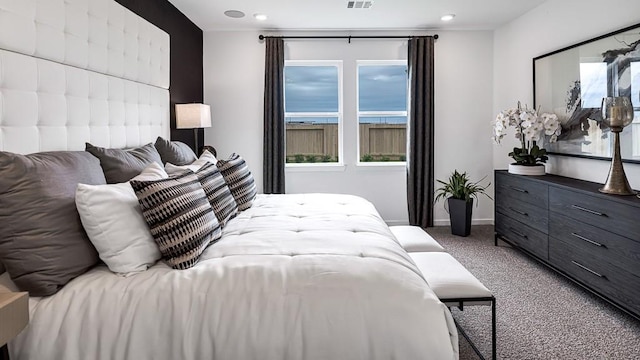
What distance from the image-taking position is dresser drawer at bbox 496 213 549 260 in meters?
3.50

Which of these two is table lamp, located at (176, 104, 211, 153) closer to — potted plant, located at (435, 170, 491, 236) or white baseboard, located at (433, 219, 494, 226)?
potted plant, located at (435, 170, 491, 236)

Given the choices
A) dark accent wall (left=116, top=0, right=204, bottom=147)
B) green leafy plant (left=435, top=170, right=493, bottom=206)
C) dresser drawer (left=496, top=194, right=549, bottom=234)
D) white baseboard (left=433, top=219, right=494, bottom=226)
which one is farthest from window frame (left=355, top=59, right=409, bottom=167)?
dark accent wall (left=116, top=0, right=204, bottom=147)

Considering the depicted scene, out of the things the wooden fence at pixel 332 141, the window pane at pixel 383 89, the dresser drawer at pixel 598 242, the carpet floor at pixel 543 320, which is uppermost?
the window pane at pixel 383 89

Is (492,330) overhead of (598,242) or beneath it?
beneath

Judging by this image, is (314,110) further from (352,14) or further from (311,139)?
(352,14)

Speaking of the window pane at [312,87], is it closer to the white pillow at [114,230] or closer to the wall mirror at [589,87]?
the wall mirror at [589,87]

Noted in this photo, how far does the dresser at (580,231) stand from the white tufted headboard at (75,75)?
132 inches

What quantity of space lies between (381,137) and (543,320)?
3.25 meters

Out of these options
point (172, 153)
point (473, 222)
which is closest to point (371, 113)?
point (473, 222)

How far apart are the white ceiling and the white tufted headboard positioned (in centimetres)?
105

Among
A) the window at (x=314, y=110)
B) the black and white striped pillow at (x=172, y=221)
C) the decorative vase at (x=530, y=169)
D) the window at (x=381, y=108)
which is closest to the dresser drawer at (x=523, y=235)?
the decorative vase at (x=530, y=169)

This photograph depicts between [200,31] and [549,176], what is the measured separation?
420 cm

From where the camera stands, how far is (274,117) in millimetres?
5074

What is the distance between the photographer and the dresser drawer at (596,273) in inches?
98.6
